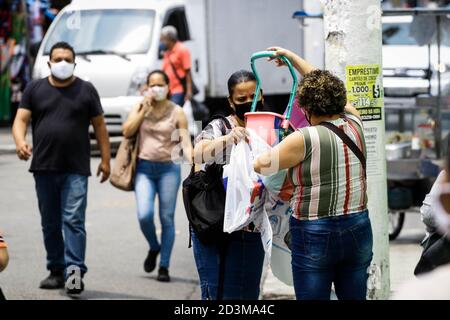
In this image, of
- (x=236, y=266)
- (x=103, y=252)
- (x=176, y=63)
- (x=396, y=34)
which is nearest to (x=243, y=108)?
(x=236, y=266)

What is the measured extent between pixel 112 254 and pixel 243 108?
4.65m

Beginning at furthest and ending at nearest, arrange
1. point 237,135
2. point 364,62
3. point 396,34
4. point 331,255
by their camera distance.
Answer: point 396,34 < point 364,62 < point 237,135 < point 331,255

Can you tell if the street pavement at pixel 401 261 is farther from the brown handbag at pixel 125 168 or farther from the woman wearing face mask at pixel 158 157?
the brown handbag at pixel 125 168

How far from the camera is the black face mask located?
5.86 metres

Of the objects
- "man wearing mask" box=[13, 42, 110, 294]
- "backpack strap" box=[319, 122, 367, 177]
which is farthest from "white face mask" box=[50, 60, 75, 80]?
"backpack strap" box=[319, 122, 367, 177]

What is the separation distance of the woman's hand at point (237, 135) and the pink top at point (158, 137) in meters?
3.51

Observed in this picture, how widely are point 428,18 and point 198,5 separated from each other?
911cm

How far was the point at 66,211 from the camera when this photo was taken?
336 inches

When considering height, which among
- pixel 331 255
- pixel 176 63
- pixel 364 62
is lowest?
pixel 331 255

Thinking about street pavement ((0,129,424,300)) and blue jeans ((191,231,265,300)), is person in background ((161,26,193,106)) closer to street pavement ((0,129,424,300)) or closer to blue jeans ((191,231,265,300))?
street pavement ((0,129,424,300))

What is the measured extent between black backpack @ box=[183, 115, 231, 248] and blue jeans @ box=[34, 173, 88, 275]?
2.74m

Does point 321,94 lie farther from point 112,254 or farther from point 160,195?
point 112,254

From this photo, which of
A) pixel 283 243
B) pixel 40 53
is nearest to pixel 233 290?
pixel 283 243

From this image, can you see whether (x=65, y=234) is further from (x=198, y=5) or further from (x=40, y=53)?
(x=198, y=5)
